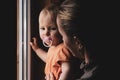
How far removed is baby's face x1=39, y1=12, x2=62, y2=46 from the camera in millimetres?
1236

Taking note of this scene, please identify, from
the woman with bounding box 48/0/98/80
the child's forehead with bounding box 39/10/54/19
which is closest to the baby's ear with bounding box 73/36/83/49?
the woman with bounding box 48/0/98/80

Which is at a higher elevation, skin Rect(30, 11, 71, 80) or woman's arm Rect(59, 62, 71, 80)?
skin Rect(30, 11, 71, 80)

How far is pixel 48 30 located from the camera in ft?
4.09

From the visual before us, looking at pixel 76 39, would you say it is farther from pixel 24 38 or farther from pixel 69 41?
pixel 24 38

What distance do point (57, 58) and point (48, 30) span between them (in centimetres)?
13

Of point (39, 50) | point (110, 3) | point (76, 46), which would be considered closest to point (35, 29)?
point (39, 50)

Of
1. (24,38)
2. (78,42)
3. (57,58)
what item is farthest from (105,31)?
(24,38)

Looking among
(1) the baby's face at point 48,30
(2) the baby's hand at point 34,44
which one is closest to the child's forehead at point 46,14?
(1) the baby's face at point 48,30

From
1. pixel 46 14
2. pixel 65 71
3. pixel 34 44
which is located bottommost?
pixel 65 71

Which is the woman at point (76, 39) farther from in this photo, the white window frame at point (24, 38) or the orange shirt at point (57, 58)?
the white window frame at point (24, 38)

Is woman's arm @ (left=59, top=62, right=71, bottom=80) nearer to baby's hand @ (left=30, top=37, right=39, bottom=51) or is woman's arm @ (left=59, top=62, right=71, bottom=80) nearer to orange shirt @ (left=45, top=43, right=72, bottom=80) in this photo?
orange shirt @ (left=45, top=43, right=72, bottom=80)

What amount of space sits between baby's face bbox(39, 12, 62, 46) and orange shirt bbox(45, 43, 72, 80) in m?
0.03

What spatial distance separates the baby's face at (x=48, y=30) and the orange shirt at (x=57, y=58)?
0.03m
